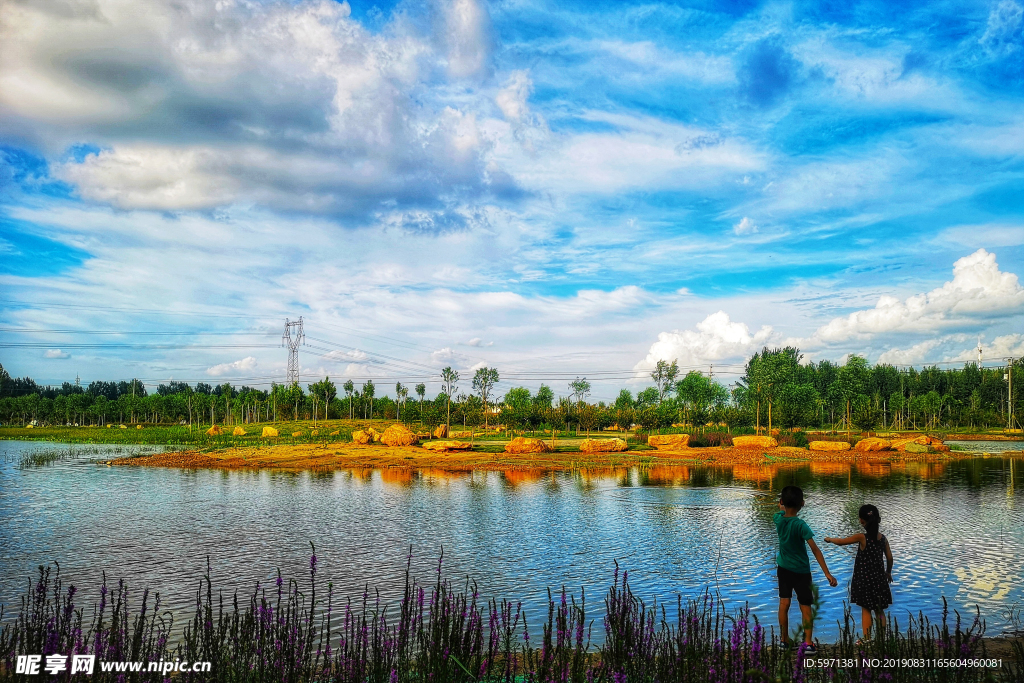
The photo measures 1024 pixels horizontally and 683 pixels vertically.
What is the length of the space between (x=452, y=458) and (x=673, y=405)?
257 feet

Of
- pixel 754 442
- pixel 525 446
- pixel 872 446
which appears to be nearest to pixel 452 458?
pixel 525 446

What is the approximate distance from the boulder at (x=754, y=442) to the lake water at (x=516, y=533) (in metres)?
22.3

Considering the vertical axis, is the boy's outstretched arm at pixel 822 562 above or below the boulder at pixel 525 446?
above

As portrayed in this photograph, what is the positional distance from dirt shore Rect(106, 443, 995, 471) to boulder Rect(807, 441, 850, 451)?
2.26 meters

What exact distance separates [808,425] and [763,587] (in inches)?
4341

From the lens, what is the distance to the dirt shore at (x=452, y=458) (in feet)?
160

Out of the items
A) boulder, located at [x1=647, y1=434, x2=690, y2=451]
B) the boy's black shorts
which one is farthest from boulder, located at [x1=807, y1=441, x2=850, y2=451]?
the boy's black shorts

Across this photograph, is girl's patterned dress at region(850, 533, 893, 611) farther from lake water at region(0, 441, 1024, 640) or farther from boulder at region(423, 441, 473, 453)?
boulder at region(423, 441, 473, 453)

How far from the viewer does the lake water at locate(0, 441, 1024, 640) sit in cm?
1380

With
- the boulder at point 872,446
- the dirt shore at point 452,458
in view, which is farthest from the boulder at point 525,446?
the boulder at point 872,446

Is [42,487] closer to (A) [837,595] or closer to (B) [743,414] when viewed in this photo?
(A) [837,595]

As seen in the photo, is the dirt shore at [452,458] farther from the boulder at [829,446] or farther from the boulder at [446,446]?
the boulder at [829,446]

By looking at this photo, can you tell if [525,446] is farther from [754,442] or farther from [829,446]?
[829,446]

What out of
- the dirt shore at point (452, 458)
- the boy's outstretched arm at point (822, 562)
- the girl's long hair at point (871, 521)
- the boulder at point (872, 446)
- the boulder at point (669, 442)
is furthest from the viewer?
the boulder at point (669, 442)
